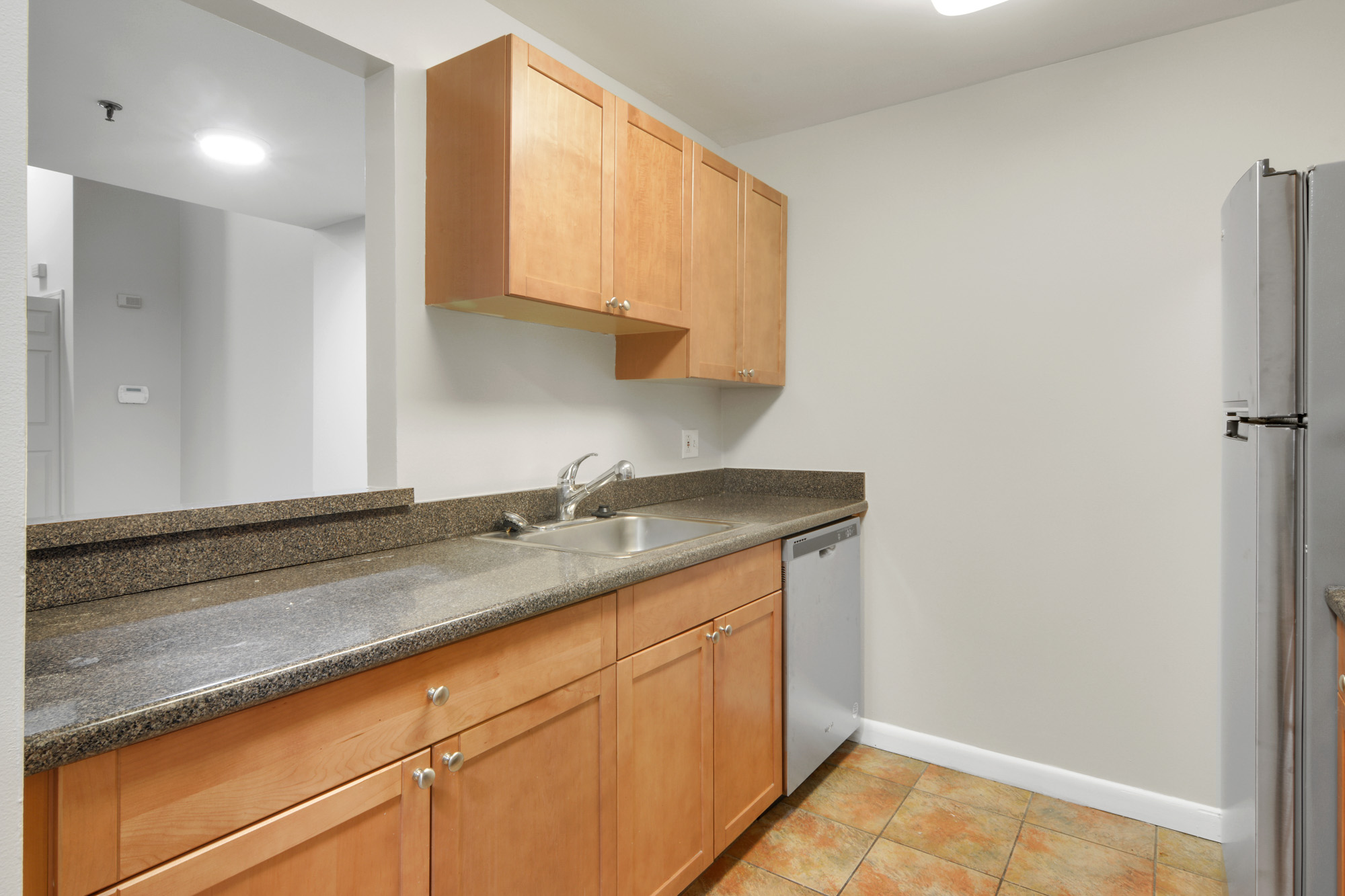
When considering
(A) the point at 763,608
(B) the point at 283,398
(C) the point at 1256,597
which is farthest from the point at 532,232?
(B) the point at 283,398

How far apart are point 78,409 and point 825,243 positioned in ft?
15.6

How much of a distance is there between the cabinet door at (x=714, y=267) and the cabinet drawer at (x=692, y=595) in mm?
674

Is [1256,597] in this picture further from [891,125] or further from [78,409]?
[78,409]

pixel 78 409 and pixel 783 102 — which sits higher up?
pixel 783 102

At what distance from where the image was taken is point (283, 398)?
4.24 metres

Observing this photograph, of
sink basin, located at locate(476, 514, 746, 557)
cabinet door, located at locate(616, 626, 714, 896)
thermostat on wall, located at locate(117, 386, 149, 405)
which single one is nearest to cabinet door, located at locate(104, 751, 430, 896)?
cabinet door, located at locate(616, 626, 714, 896)

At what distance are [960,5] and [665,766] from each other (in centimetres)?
206

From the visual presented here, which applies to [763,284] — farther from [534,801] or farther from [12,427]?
[12,427]

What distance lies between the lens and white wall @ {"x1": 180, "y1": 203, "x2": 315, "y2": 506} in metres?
4.19

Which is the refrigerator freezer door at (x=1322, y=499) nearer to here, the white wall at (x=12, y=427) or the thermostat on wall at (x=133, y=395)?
the white wall at (x=12, y=427)

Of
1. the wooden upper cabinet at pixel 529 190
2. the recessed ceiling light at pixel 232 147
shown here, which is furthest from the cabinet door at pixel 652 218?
the recessed ceiling light at pixel 232 147

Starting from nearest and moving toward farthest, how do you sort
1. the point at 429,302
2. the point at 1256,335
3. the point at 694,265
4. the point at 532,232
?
the point at 1256,335 → the point at 532,232 → the point at 429,302 → the point at 694,265

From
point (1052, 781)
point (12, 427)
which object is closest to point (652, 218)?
point (12, 427)

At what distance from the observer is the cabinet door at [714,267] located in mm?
2133
